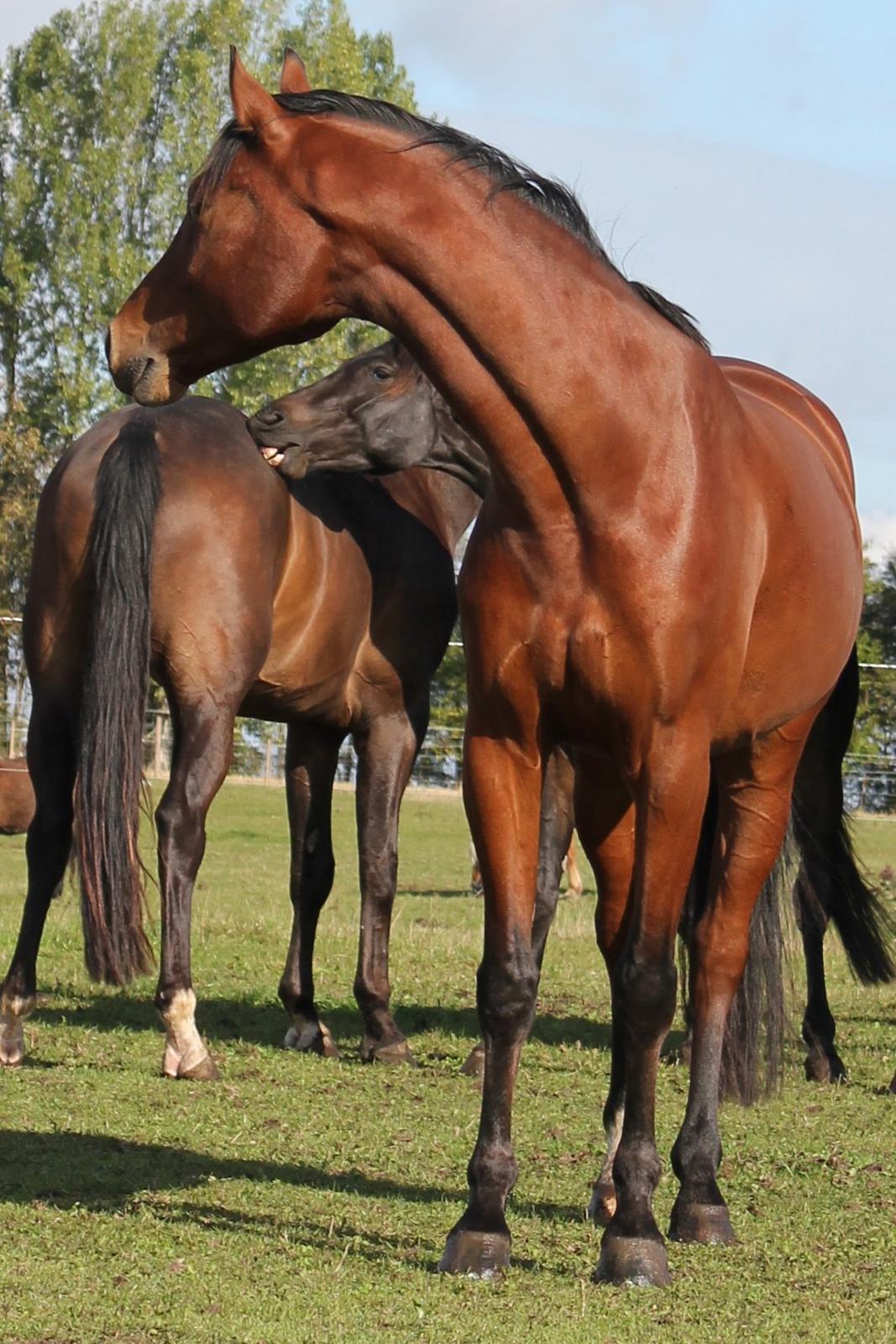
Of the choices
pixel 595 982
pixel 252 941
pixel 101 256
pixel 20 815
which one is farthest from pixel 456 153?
pixel 101 256

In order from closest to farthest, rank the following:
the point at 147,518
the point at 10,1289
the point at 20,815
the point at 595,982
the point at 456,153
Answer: the point at 10,1289
the point at 456,153
the point at 147,518
the point at 595,982
the point at 20,815

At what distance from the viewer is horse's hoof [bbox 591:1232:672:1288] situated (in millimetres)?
3844

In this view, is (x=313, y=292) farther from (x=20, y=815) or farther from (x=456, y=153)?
(x=20, y=815)

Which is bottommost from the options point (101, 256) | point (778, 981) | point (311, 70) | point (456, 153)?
point (778, 981)

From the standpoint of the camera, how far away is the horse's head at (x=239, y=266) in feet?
12.9

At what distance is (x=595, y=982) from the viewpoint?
9.46 metres

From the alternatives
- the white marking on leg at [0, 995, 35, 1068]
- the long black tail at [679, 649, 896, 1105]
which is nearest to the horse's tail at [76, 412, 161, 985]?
the white marking on leg at [0, 995, 35, 1068]

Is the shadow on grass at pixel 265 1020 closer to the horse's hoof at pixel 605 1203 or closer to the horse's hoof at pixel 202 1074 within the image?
the horse's hoof at pixel 202 1074

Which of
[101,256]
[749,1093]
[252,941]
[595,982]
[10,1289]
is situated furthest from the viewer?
[101,256]

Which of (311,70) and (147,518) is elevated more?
(311,70)

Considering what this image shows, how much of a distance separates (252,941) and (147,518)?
4.54m

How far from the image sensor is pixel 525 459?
154 inches

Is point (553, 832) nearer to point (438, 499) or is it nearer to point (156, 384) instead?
point (438, 499)

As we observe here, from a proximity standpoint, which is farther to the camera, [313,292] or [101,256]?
[101,256]
